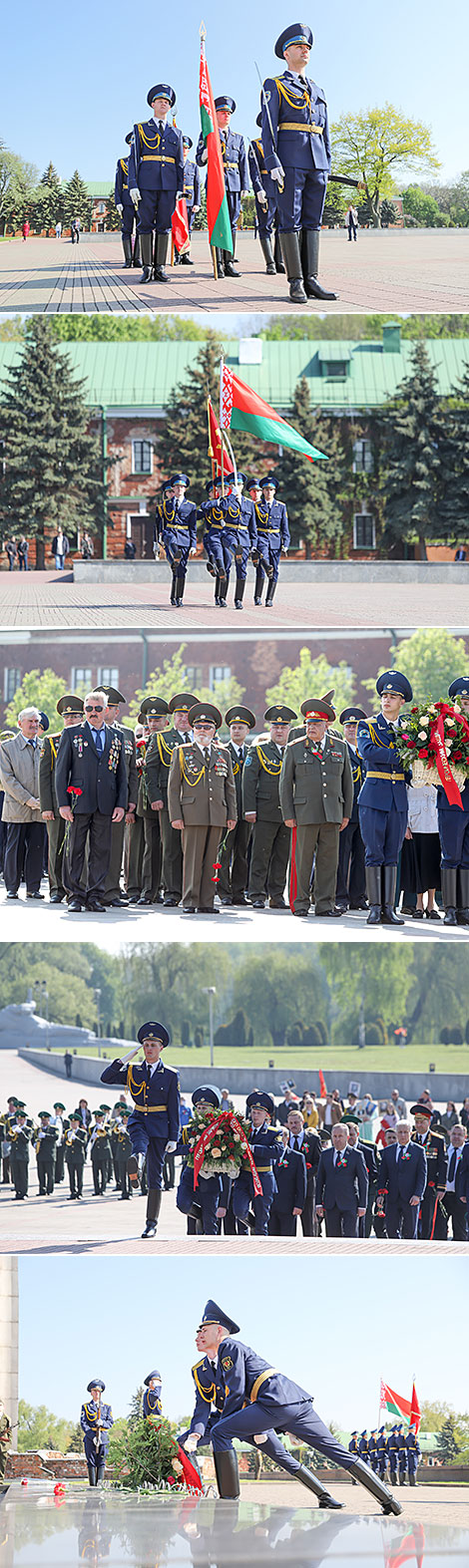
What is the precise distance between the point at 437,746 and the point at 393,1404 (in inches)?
177

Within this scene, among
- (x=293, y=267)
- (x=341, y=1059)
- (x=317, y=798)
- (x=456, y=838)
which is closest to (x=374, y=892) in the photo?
(x=456, y=838)

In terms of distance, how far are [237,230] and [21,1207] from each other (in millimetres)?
8720

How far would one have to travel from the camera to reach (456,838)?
11703 mm

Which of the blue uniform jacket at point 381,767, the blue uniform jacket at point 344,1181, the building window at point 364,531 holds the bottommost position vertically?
the blue uniform jacket at point 344,1181

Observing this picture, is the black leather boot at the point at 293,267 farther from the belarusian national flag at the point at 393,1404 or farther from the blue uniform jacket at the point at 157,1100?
the belarusian national flag at the point at 393,1404

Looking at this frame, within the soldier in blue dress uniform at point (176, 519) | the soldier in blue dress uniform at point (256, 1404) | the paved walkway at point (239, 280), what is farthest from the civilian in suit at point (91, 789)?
the soldier in blue dress uniform at point (256, 1404)

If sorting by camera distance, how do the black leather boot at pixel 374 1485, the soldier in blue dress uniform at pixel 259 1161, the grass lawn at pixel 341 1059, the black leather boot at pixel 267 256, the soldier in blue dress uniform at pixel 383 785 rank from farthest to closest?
the grass lawn at pixel 341 1059
the black leather boot at pixel 267 256
the soldier in blue dress uniform at pixel 383 785
the soldier in blue dress uniform at pixel 259 1161
the black leather boot at pixel 374 1485

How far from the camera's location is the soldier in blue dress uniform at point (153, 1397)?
10.8 metres

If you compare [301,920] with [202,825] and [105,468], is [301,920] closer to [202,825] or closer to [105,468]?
[202,825]

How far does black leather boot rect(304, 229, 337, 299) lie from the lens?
44.2ft

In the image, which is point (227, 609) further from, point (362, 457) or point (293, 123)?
point (362, 457)

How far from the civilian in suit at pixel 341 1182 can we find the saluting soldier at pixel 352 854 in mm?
1795

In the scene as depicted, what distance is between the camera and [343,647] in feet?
57.0

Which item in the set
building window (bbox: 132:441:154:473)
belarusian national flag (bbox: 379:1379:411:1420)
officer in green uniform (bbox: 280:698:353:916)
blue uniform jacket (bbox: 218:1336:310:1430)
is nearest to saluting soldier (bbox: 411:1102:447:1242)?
belarusian national flag (bbox: 379:1379:411:1420)
